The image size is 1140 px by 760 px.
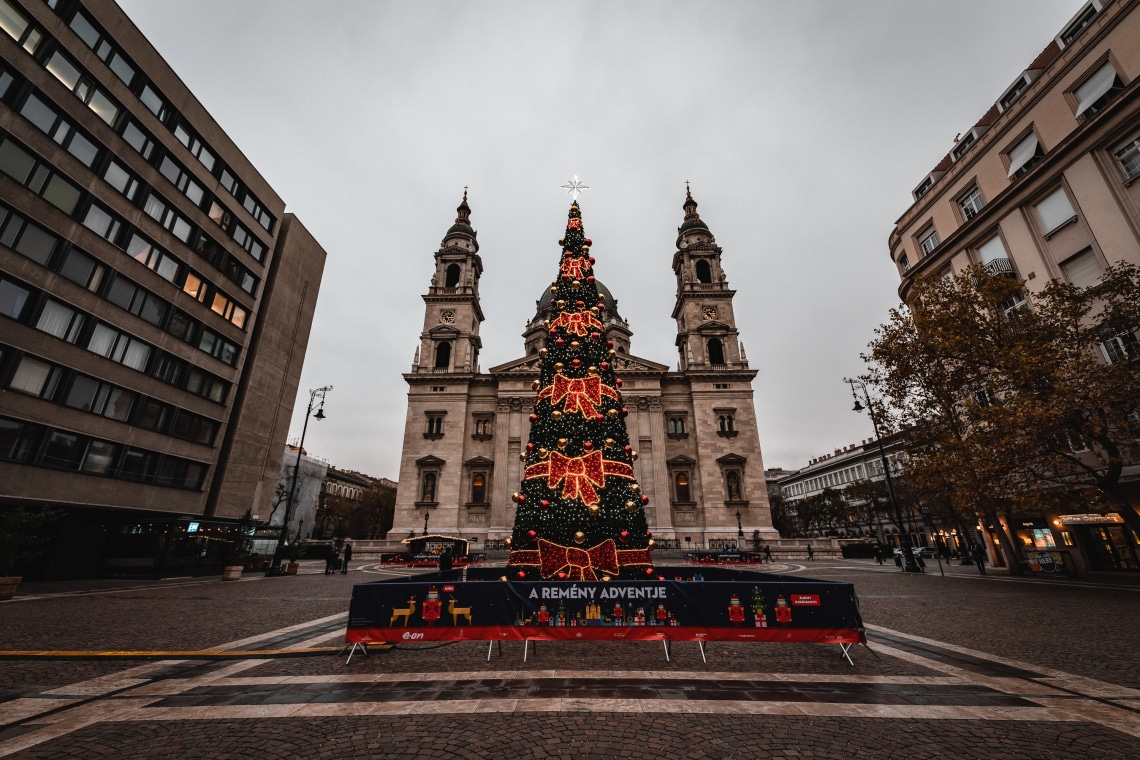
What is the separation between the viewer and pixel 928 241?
26781mm

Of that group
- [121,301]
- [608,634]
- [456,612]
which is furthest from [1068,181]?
[121,301]

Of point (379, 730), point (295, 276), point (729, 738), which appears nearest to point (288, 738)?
point (379, 730)

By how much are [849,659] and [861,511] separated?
2587 inches

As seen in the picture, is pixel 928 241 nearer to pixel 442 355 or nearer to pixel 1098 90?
pixel 1098 90

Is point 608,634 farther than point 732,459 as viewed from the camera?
No

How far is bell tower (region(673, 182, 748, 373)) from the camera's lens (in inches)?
1794

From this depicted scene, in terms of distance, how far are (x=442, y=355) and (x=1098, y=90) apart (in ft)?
146

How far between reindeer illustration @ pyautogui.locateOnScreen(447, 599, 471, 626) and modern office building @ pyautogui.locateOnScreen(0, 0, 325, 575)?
21009 mm

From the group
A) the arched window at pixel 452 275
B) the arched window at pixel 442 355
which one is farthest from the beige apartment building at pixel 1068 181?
the arched window at pixel 452 275

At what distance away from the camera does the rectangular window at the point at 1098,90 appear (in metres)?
17.2

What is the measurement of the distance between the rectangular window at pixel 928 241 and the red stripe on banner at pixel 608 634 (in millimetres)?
26857

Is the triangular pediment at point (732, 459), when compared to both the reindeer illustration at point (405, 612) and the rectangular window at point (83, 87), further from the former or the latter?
the rectangular window at point (83, 87)

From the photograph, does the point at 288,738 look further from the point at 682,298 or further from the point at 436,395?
the point at 682,298

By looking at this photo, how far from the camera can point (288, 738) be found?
4.37 metres
